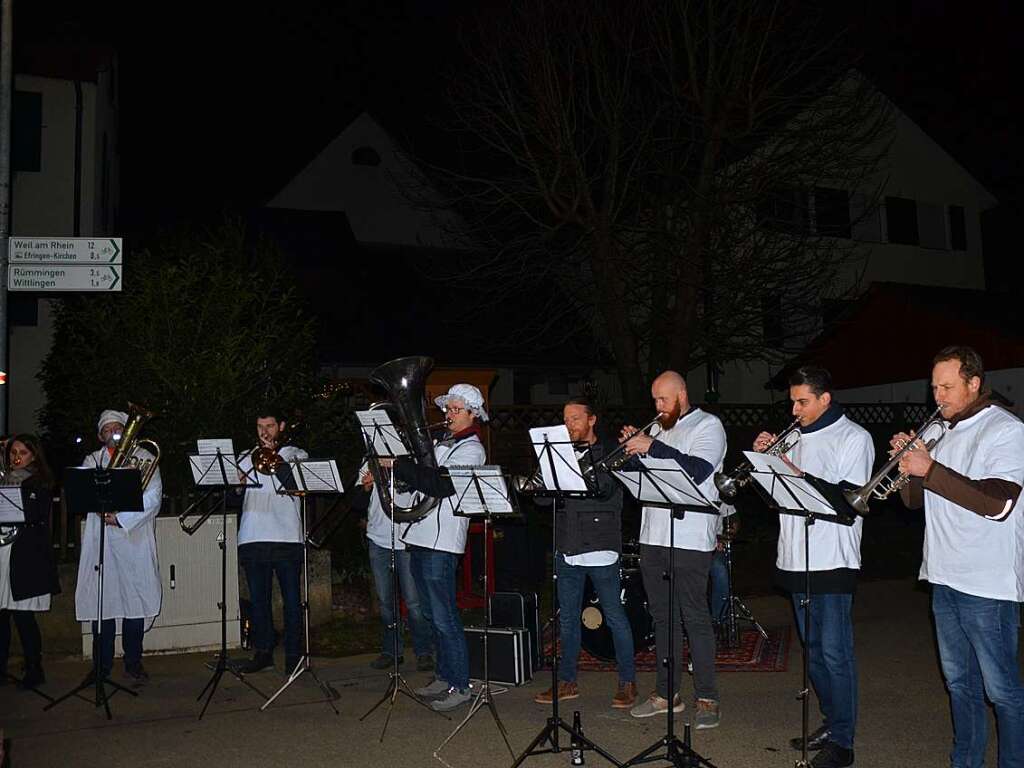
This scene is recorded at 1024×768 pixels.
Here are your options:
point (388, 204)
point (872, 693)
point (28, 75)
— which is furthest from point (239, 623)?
point (388, 204)

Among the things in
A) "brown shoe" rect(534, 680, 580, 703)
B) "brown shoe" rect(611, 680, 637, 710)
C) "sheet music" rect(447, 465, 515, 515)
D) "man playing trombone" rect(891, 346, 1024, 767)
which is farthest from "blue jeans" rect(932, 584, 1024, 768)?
"brown shoe" rect(534, 680, 580, 703)

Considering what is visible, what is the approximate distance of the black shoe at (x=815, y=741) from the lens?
5.44m

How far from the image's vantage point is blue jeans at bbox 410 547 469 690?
6.56 metres

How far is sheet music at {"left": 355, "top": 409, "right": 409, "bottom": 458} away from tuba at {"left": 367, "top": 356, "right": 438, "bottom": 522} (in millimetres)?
60

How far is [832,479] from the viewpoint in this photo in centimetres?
526

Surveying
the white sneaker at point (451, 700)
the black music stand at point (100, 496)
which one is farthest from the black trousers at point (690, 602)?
the black music stand at point (100, 496)

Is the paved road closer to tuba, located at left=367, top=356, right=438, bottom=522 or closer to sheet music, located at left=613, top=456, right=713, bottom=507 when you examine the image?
tuba, located at left=367, top=356, right=438, bottom=522

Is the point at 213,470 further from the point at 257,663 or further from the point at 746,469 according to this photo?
the point at 746,469

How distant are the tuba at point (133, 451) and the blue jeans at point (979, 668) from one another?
5264 mm

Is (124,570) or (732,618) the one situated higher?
(124,570)

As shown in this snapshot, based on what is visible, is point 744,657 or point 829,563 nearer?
point 829,563

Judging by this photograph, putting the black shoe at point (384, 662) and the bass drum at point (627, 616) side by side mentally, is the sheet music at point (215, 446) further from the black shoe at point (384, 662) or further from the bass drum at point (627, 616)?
the bass drum at point (627, 616)

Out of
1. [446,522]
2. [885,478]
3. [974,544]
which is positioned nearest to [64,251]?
[446,522]

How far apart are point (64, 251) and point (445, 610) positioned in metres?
4.01
